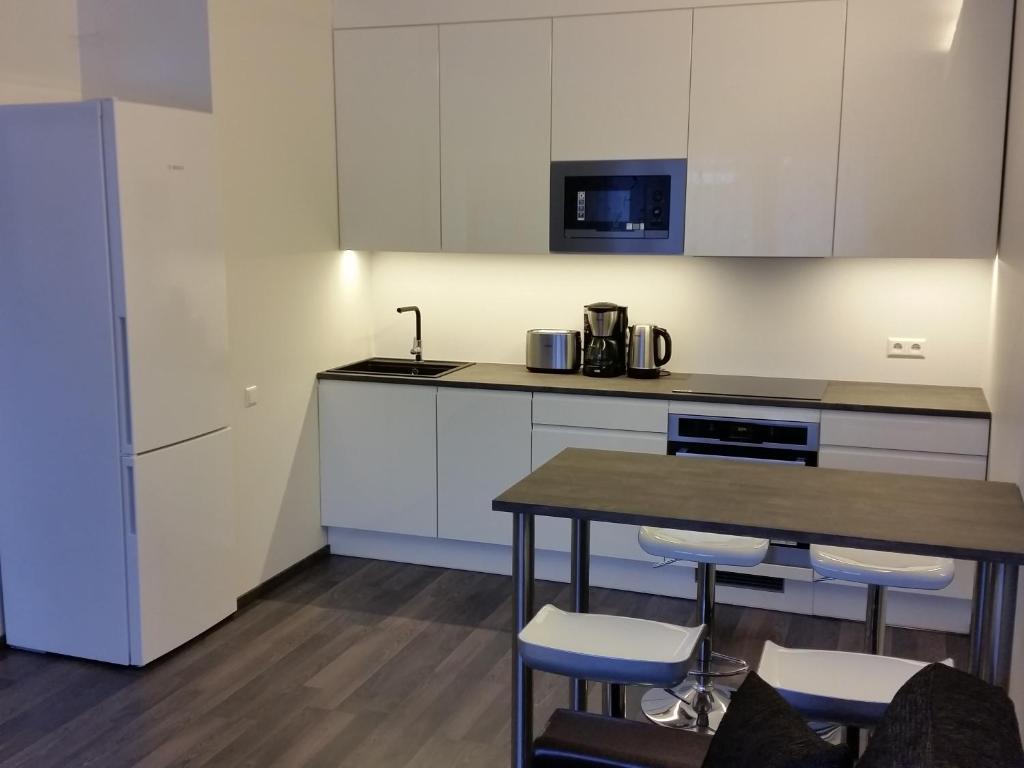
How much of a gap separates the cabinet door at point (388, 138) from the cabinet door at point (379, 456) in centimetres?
72

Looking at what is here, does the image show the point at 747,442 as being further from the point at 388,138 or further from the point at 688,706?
the point at 388,138

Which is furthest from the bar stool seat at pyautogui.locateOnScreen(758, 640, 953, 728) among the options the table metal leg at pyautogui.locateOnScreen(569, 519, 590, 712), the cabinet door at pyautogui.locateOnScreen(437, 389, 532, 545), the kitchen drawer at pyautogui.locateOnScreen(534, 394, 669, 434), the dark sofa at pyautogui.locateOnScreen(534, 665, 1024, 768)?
the cabinet door at pyautogui.locateOnScreen(437, 389, 532, 545)

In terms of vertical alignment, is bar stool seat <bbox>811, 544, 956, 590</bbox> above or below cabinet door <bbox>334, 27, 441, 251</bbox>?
below

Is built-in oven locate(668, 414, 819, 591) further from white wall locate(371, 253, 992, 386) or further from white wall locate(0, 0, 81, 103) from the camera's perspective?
white wall locate(0, 0, 81, 103)

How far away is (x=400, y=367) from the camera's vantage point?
190 inches

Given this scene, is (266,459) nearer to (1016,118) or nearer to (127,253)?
(127,253)

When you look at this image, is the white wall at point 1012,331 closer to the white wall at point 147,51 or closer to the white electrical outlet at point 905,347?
the white electrical outlet at point 905,347

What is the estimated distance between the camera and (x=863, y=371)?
4.30m

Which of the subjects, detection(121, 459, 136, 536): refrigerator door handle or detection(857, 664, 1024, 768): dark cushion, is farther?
detection(121, 459, 136, 536): refrigerator door handle

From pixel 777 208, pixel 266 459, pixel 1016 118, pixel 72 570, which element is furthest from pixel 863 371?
pixel 72 570

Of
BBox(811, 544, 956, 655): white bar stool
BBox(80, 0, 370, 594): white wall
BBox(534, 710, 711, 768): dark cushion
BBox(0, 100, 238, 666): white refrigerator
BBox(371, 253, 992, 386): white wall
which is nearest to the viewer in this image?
BBox(534, 710, 711, 768): dark cushion

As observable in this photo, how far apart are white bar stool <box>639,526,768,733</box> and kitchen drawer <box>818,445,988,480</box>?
37.8 inches

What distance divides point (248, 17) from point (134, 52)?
0.46 metres

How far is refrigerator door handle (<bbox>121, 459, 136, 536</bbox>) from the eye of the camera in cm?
338
